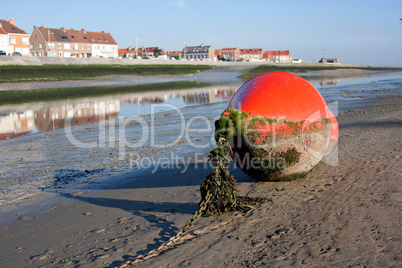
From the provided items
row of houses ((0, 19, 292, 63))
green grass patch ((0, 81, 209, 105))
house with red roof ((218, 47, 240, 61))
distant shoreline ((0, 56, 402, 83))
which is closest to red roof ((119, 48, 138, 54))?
row of houses ((0, 19, 292, 63))

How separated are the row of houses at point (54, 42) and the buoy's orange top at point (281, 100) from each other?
73.8 meters

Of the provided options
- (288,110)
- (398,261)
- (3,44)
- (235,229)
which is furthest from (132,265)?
(3,44)

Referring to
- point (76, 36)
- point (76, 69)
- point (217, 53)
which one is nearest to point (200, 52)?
point (217, 53)

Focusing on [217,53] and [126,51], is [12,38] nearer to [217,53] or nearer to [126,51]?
A: [126,51]

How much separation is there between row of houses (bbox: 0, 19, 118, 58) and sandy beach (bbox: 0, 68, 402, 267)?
71.6 metres

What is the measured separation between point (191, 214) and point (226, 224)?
0.59 meters

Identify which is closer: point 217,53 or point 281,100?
point 281,100

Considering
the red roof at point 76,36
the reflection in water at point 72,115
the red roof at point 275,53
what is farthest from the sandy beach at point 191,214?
the red roof at point 275,53

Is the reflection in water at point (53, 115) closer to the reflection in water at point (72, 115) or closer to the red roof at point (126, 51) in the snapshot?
the reflection in water at point (72, 115)

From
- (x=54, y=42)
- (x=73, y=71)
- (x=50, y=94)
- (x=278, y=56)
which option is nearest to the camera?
(x=50, y=94)

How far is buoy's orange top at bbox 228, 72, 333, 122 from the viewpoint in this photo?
5.49 meters

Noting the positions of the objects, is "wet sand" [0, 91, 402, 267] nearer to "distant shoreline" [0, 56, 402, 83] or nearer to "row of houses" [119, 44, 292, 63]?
"distant shoreline" [0, 56, 402, 83]

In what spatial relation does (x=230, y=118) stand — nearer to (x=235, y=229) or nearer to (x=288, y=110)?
(x=288, y=110)

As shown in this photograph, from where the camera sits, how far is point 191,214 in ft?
15.9
